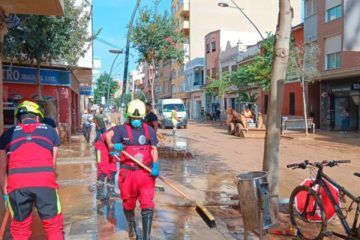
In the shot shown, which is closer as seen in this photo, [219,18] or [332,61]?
[332,61]

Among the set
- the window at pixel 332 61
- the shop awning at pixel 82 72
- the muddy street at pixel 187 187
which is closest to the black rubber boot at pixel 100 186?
the muddy street at pixel 187 187

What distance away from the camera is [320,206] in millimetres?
5668

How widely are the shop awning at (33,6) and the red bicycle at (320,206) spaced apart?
4606mm

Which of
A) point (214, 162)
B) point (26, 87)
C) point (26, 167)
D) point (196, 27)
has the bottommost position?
point (214, 162)

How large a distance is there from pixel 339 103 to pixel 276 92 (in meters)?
26.2

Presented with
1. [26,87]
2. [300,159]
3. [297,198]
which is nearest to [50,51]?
[26,87]

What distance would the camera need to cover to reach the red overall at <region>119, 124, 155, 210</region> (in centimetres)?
549

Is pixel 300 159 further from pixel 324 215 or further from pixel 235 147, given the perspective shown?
pixel 324 215

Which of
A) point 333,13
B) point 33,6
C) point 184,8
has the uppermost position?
point 184,8

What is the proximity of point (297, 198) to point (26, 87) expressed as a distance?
16976 mm

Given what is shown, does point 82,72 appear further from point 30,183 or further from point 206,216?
point 30,183

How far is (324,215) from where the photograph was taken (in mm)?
5598

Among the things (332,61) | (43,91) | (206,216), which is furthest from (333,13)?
(206,216)

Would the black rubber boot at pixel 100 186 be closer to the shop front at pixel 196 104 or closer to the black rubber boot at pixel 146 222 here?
the black rubber boot at pixel 146 222
